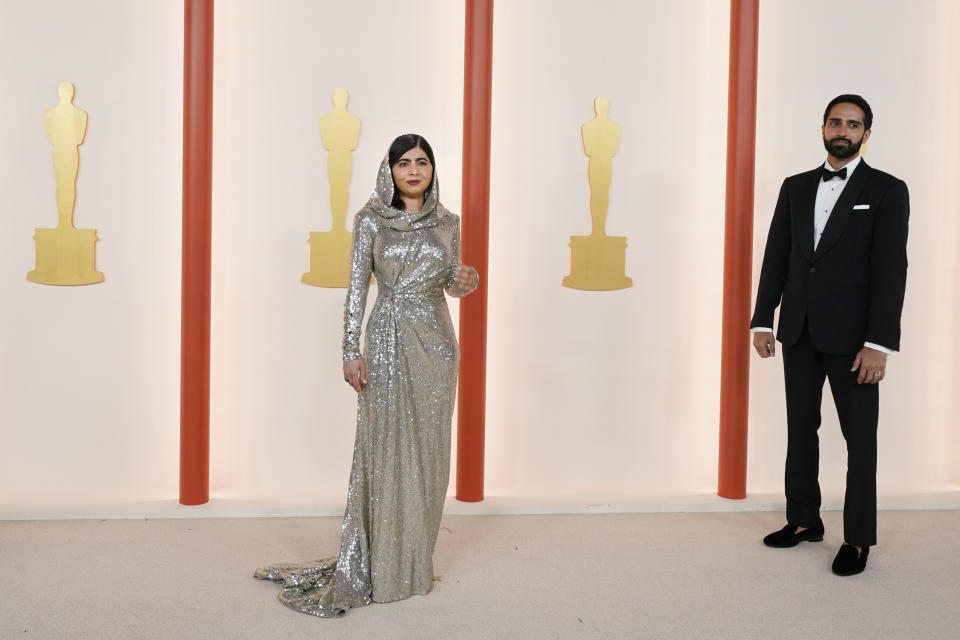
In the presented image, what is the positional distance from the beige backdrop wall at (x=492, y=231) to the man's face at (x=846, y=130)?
35.5 inches

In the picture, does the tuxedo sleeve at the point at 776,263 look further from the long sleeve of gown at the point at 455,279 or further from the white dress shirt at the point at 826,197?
the long sleeve of gown at the point at 455,279

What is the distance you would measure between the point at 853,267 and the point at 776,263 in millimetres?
378

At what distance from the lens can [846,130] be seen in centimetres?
327

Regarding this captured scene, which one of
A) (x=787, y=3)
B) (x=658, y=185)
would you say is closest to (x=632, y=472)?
(x=658, y=185)

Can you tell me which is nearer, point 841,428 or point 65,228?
point 841,428

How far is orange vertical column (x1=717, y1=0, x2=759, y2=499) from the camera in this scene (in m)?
3.99

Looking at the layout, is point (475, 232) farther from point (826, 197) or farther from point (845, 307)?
point (845, 307)

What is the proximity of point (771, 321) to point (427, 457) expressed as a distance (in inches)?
66.0

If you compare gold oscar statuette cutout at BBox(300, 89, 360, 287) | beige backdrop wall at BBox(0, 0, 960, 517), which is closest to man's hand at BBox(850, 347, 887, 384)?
beige backdrop wall at BBox(0, 0, 960, 517)

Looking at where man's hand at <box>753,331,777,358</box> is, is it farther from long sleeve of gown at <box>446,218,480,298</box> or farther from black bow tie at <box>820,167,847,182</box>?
long sleeve of gown at <box>446,218,480,298</box>

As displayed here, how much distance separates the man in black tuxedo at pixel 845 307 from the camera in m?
3.18

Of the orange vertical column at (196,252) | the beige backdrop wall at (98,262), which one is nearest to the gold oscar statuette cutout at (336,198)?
the orange vertical column at (196,252)

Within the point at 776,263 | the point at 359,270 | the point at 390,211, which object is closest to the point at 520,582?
the point at 359,270

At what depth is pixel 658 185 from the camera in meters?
4.19
